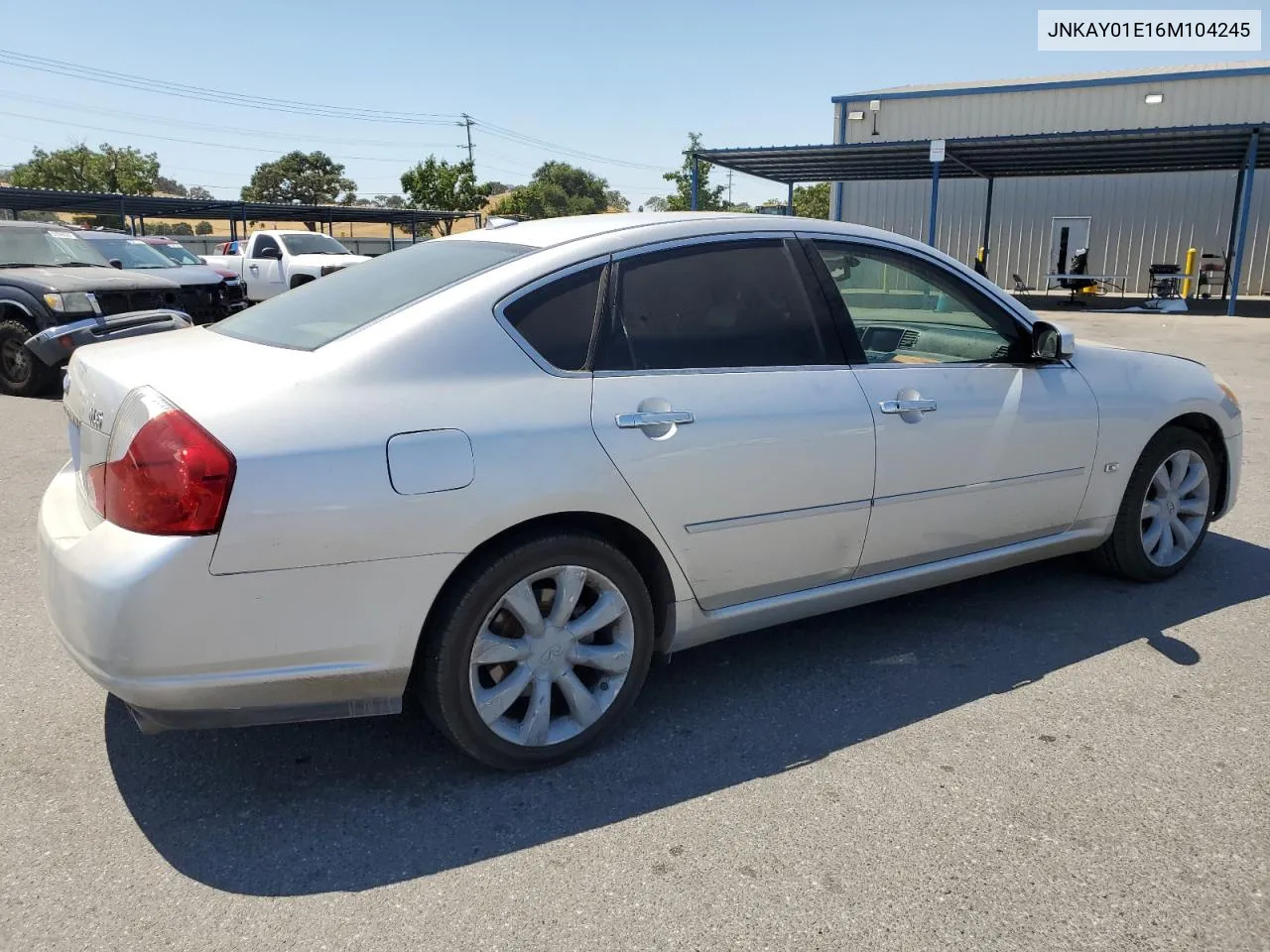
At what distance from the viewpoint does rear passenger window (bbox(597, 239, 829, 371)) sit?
3006mm

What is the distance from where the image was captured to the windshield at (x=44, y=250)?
10.4 meters

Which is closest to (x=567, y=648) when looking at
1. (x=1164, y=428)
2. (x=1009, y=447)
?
(x=1009, y=447)

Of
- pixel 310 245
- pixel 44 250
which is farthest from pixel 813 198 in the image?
pixel 44 250

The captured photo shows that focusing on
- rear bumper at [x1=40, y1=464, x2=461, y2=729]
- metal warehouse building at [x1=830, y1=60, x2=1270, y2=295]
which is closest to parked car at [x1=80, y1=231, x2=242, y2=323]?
rear bumper at [x1=40, y1=464, x2=461, y2=729]

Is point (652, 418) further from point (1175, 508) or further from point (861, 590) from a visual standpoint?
point (1175, 508)

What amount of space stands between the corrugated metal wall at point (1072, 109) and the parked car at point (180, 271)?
21071 millimetres

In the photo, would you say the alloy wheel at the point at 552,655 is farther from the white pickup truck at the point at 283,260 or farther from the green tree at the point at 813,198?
the green tree at the point at 813,198

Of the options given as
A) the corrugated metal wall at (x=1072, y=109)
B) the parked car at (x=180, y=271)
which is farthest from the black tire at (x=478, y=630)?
the corrugated metal wall at (x=1072, y=109)

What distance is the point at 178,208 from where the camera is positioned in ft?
113

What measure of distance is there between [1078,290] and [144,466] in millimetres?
Result: 27951

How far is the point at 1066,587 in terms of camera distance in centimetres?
440

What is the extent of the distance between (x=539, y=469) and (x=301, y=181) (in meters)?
97.5

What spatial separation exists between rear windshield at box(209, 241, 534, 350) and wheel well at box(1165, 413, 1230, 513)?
3.21 metres

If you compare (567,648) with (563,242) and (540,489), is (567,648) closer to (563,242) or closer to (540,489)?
(540,489)
